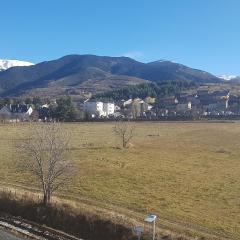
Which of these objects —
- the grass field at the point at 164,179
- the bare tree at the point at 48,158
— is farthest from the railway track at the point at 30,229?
the grass field at the point at 164,179

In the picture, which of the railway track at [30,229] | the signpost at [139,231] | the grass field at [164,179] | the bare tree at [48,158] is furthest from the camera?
the bare tree at [48,158]

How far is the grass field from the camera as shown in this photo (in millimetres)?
38938

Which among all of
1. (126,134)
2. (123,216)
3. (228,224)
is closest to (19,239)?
(123,216)

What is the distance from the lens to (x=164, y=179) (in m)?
53.0

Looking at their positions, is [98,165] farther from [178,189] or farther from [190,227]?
[190,227]

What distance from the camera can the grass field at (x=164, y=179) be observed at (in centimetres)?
3894

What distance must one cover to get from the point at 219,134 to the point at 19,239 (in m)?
82.1

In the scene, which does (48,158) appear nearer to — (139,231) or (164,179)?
(139,231)

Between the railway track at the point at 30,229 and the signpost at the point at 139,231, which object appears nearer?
the signpost at the point at 139,231

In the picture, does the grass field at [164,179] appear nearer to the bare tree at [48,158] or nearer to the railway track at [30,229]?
the bare tree at [48,158]

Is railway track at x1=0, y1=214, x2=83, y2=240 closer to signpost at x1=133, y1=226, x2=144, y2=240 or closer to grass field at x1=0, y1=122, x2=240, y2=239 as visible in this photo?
signpost at x1=133, y1=226, x2=144, y2=240

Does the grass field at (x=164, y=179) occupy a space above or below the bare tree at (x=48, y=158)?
below

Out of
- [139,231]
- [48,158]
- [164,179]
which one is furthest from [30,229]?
[164,179]

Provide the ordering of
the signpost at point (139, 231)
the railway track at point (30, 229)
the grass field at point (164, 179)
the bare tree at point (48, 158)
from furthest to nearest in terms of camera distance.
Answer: the bare tree at point (48, 158) < the grass field at point (164, 179) < the railway track at point (30, 229) < the signpost at point (139, 231)
